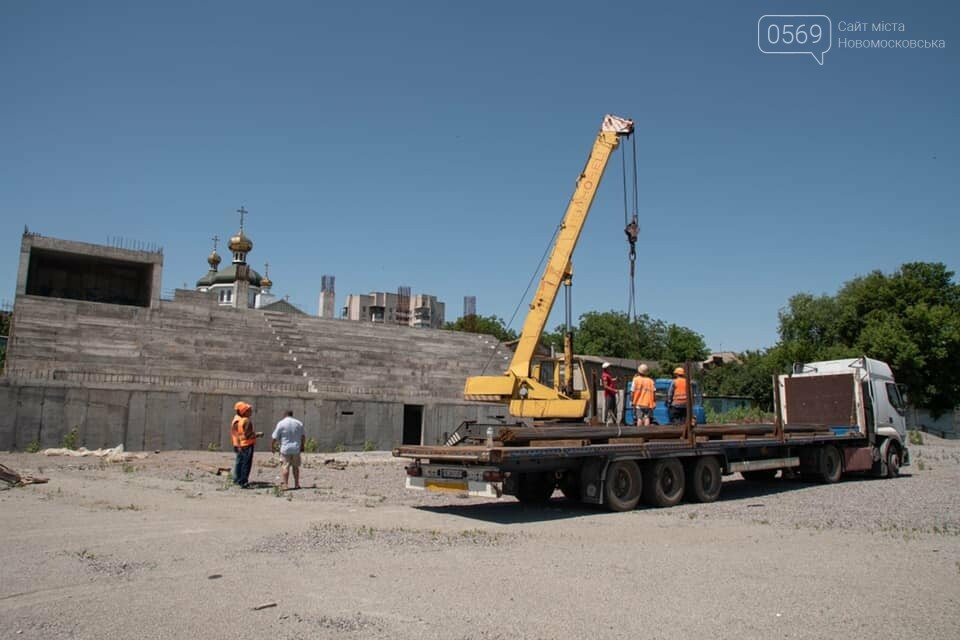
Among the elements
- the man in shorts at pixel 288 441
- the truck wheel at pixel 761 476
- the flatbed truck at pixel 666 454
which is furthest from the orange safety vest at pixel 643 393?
the man in shorts at pixel 288 441

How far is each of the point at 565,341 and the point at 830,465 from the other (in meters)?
7.19

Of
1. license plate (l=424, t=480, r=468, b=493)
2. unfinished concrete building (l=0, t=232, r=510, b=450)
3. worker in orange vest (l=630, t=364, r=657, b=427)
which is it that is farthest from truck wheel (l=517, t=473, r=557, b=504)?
unfinished concrete building (l=0, t=232, r=510, b=450)

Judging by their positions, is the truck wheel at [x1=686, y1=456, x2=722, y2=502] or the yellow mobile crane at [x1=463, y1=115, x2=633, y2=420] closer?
the truck wheel at [x1=686, y1=456, x2=722, y2=502]

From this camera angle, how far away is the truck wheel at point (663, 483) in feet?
39.1

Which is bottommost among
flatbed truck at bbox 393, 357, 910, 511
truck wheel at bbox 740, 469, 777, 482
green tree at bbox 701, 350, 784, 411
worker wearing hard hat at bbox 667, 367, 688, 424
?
truck wheel at bbox 740, 469, 777, 482

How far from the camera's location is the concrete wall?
2294 centimetres

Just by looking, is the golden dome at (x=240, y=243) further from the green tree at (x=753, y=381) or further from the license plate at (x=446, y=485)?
the license plate at (x=446, y=485)

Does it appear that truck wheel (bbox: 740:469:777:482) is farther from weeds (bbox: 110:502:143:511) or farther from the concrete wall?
the concrete wall

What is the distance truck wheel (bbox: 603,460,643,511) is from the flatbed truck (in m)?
0.02

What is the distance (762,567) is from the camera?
7.29 meters

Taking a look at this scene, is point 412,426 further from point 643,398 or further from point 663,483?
point 663,483

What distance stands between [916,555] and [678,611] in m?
4.16

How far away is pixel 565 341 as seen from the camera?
606 inches

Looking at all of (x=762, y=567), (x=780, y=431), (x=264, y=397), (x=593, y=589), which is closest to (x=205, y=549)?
(x=593, y=589)
